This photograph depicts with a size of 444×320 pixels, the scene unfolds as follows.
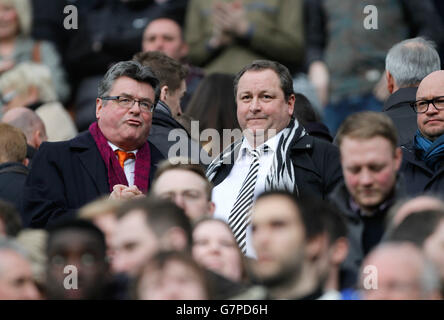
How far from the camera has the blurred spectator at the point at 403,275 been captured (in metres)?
4.47

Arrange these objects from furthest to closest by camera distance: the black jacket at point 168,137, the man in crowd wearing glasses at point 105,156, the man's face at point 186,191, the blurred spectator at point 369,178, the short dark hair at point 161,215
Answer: the black jacket at point 168,137, the man in crowd wearing glasses at point 105,156, the man's face at point 186,191, the blurred spectator at point 369,178, the short dark hair at point 161,215

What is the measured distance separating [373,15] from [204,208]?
10.7ft

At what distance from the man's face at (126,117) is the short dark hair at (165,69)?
30.1 inches

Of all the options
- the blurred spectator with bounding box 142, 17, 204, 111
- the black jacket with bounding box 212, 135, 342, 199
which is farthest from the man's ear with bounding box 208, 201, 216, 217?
the blurred spectator with bounding box 142, 17, 204, 111

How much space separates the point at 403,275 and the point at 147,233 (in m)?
1.19

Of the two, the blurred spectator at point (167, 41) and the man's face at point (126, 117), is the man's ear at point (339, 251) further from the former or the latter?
the blurred spectator at point (167, 41)

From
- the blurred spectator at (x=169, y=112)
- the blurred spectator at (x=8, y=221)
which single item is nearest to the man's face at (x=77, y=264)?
the blurred spectator at (x=8, y=221)

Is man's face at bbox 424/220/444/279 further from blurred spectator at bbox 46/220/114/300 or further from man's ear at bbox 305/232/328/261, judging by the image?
blurred spectator at bbox 46/220/114/300

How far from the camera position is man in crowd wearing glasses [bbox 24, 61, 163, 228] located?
21.8 feet

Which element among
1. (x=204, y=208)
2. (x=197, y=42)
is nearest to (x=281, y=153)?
(x=204, y=208)

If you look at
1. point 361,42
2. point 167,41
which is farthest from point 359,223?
point 167,41

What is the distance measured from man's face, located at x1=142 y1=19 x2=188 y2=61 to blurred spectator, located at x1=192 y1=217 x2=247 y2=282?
12.6ft

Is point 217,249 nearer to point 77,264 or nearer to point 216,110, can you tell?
point 77,264

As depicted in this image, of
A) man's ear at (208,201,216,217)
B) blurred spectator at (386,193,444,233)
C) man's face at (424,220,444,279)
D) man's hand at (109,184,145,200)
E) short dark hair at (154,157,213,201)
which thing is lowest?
man's face at (424,220,444,279)
